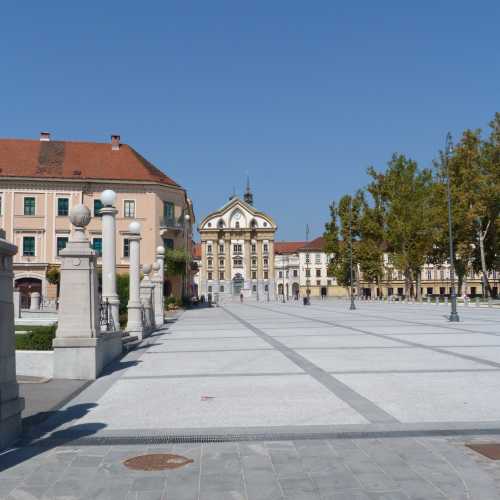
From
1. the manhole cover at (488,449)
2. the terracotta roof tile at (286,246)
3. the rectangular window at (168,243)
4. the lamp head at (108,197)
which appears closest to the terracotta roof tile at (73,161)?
the rectangular window at (168,243)

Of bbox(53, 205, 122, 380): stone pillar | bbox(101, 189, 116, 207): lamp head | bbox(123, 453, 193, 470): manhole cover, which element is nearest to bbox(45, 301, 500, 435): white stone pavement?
bbox(53, 205, 122, 380): stone pillar

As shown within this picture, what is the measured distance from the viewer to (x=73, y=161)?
52.1 meters

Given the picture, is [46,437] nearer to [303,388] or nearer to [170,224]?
[303,388]

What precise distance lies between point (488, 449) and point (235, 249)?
354ft

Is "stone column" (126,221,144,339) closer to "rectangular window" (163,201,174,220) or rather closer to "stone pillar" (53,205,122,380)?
"stone pillar" (53,205,122,380)

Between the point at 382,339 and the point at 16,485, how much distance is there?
1430cm

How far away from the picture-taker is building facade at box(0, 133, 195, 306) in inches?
1916

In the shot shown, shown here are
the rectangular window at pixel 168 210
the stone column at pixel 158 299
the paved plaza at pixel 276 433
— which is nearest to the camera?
the paved plaza at pixel 276 433

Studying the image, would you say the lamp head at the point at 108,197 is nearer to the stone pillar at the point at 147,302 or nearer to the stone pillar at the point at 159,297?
the stone pillar at the point at 147,302

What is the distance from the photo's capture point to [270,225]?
113m

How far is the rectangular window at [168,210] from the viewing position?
173ft

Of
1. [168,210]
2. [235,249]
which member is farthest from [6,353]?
[235,249]

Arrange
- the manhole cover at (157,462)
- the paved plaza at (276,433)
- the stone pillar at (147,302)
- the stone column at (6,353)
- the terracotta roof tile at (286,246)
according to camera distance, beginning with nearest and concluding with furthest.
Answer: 1. the paved plaza at (276,433)
2. the manhole cover at (157,462)
3. the stone column at (6,353)
4. the stone pillar at (147,302)
5. the terracotta roof tile at (286,246)

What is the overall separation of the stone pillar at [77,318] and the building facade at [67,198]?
37684mm
